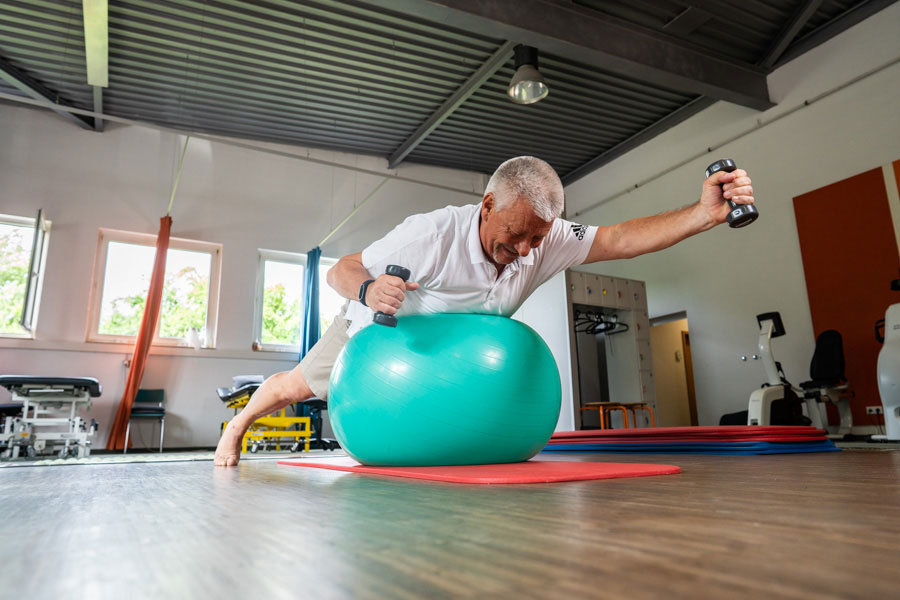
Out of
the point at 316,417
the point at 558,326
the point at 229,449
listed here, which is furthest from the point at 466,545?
the point at 316,417

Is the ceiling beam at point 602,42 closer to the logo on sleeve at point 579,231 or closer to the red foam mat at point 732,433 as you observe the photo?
the logo on sleeve at point 579,231

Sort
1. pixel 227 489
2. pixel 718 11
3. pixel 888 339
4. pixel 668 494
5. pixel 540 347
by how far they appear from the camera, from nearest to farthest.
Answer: pixel 668 494
pixel 227 489
pixel 540 347
pixel 888 339
pixel 718 11

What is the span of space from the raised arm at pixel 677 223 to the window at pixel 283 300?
6342 millimetres

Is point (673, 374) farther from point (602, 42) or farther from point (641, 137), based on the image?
point (602, 42)

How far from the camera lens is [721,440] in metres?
2.49

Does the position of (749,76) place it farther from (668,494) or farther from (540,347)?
(668,494)

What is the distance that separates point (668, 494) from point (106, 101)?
26.8 ft

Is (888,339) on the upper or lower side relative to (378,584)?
upper

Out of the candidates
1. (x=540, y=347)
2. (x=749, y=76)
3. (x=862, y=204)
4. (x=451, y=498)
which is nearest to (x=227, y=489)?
(x=451, y=498)

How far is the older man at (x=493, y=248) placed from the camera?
1741mm

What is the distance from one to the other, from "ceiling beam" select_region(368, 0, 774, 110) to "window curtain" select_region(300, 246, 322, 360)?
13.2 feet

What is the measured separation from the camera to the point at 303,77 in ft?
21.9

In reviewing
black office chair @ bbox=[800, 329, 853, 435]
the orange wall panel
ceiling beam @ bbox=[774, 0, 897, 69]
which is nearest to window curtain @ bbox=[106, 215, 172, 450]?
black office chair @ bbox=[800, 329, 853, 435]

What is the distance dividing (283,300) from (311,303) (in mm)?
520
